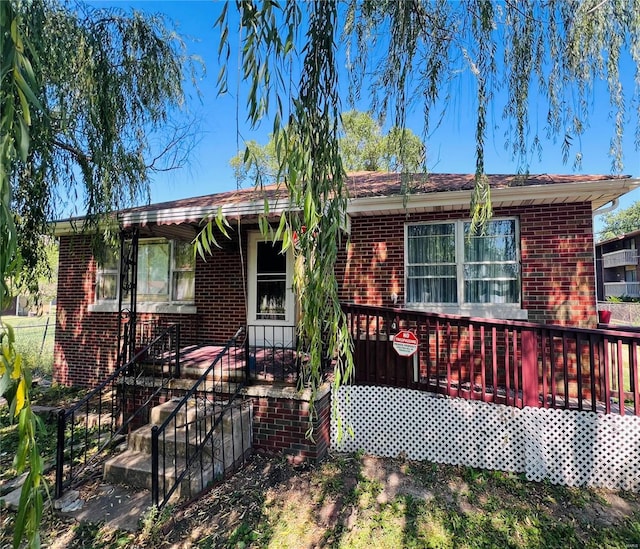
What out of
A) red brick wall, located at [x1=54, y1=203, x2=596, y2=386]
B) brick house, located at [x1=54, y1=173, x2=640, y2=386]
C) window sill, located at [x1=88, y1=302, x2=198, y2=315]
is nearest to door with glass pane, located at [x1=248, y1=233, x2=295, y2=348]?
brick house, located at [x1=54, y1=173, x2=640, y2=386]

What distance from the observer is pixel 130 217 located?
552 centimetres

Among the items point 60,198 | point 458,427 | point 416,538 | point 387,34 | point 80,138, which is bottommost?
point 416,538

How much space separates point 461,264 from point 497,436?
2.81m

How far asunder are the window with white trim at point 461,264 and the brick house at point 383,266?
0.02 m

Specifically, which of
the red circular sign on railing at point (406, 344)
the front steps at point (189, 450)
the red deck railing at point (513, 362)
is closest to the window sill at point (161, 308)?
the front steps at point (189, 450)

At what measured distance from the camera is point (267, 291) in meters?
7.26

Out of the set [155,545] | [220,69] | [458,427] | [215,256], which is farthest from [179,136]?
[458,427]

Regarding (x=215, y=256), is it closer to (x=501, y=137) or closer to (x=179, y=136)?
(x=179, y=136)

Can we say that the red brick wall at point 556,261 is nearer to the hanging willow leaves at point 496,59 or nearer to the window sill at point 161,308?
the hanging willow leaves at point 496,59

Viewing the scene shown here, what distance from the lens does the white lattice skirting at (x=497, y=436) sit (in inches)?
157

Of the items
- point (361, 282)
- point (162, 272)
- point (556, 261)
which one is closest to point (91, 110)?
point (162, 272)

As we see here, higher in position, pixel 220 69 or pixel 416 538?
pixel 220 69

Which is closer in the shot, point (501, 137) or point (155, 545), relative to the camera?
point (155, 545)

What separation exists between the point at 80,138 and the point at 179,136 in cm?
156
